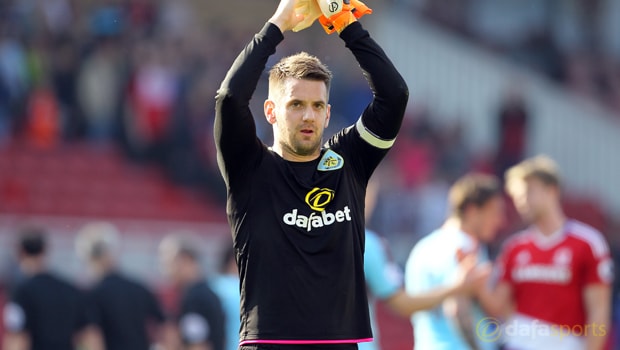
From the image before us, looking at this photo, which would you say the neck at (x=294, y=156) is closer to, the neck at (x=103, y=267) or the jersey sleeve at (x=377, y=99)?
the jersey sleeve at (x=377, y=99)

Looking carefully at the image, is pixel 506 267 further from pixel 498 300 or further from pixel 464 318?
pixel 464 318

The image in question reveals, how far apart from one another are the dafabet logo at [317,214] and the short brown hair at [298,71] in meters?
0.46

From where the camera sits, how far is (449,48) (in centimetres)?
1995

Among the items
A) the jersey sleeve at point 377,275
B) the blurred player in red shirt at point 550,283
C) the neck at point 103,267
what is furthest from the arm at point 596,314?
the neck at point 103,267

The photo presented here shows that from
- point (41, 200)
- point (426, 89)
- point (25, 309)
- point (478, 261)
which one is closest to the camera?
point (478, 261)

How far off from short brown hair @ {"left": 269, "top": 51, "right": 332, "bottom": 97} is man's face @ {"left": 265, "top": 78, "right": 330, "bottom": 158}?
2cm

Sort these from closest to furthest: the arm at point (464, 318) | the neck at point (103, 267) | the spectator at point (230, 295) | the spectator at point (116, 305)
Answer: the arm at point (464, 318) → the spectator at point (230, 295) → the spectator at point (116, 305) → the neck at point (103, 267)

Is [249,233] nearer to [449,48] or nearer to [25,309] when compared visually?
[25,309]

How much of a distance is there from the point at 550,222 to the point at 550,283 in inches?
18.1

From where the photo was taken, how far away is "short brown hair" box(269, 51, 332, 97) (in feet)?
16.2

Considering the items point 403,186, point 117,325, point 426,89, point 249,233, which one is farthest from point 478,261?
point 426,89

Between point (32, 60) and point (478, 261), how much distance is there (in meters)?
10.7

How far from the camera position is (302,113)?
489cm

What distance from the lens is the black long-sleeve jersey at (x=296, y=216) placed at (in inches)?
188
